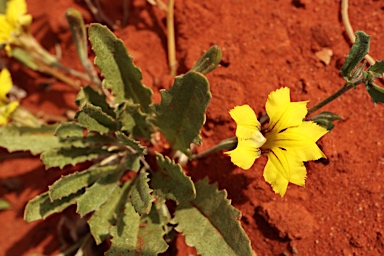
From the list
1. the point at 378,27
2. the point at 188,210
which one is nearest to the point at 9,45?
the point at 188,210

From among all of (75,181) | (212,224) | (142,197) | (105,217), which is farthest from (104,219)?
(212,224)

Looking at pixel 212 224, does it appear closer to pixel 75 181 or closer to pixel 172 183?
pixel 172 183

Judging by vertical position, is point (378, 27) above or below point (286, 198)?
above

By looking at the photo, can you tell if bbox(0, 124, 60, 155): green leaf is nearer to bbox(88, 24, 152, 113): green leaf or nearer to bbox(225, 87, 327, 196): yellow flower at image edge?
bbox(88, 24, 152, 113): green leaf

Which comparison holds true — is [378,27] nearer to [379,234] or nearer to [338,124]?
[338,124]

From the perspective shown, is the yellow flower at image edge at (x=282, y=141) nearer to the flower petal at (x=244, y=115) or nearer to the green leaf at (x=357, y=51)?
the flower petal at (x=244, y=115)

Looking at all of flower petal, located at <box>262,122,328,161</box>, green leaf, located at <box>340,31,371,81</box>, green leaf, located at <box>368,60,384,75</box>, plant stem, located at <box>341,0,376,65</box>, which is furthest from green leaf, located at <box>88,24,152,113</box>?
plant stem, located at <box>341,0,376,65</box>
